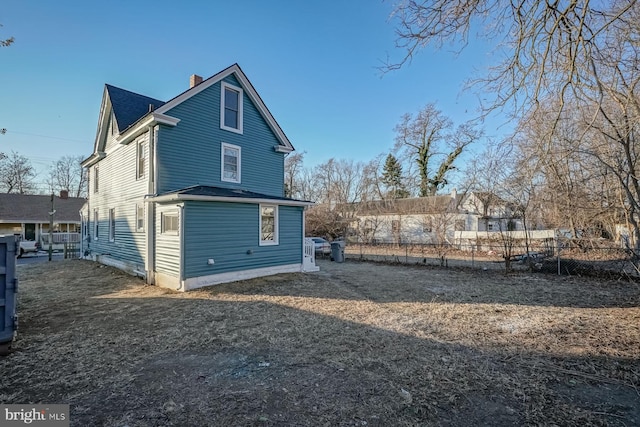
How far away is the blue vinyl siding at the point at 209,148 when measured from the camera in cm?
985

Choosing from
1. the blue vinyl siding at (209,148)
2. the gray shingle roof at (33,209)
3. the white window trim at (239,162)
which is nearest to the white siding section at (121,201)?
the blue vinyl siding at (209,148)

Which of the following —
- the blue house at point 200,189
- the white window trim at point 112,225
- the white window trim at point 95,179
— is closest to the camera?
the blue house at point 200,189

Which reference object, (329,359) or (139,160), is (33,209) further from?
(329,359)

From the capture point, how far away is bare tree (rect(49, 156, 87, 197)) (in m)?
39.6

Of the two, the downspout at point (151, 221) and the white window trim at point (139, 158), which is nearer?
the downspout at point (151, 221)

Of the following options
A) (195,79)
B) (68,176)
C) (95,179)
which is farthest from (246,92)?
(68,176)

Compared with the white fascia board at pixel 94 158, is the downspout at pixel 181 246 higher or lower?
lower

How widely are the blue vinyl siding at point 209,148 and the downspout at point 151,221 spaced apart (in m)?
0.24

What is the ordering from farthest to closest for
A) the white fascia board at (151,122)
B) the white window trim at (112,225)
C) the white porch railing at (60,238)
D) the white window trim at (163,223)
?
1. the white porch railing at (60,238)
2. the white window trim at (112,225)
3. the white fascia board at (151,122)
4. the white window trim at (163,223)

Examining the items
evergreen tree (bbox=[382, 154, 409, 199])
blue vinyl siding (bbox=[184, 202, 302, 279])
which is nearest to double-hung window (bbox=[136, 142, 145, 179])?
blue vinyl siding (bbox=[184, 202, 302, 279])

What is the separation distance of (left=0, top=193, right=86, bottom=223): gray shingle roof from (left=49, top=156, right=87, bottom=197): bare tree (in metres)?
12.0

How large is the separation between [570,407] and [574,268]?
34.9 ft

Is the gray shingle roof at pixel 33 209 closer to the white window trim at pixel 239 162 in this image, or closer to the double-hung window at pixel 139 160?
the double-hung window at pixel 139 160

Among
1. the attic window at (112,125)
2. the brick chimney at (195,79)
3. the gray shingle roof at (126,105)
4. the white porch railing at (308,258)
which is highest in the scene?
the brick chimney at (195,79)
